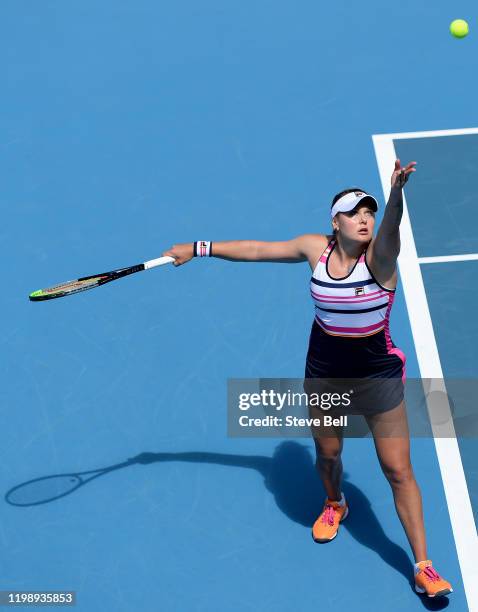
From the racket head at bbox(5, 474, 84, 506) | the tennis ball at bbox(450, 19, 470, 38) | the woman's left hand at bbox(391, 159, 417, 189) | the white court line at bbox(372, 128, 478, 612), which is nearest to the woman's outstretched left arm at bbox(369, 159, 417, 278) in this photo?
the woman's left hand at bbox(391, 159, 417, 189)

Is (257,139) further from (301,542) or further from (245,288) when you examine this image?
(301,542)

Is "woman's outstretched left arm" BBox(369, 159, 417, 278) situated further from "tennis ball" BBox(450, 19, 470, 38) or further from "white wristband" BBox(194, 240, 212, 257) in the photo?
"tennis ball" BBox(450, 19, 470, 38)

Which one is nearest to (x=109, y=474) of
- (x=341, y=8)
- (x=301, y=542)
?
(x=301, y=542)

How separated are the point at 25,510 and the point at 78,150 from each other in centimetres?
423

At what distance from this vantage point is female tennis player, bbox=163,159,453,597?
19.7 feet

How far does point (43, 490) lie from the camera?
7.49 metres

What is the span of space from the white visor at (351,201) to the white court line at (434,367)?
2297 mm

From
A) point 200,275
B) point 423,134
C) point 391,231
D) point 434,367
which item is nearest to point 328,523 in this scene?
point 434,367

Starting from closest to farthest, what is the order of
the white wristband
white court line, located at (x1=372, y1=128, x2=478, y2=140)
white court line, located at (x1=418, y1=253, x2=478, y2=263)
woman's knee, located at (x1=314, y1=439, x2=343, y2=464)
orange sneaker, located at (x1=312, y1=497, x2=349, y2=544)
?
1. woman's knee, located at (x1=314, y1=439, x2=343, y2=464)
2. the white wristband
3. orange sneaker, located at (x1=312, y1=497, x2=349, y2=544)
4. white court line, located at (x1=418, y1=253, x2=478, y2=263)
5. white court line, located at (x1=372, y1=128, x2=478, y2=140)

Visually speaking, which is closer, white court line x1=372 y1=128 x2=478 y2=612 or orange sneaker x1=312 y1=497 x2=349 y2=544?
white court line x1=372 y1=128 x2=478 y2=612

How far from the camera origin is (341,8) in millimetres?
11508

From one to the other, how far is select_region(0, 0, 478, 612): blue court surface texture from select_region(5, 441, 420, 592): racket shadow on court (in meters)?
0.02

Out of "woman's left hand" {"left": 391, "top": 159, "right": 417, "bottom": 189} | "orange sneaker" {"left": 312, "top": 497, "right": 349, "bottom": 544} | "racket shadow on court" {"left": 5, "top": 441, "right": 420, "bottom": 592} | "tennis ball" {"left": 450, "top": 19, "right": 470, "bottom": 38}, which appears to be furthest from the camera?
"tennis ball" {"left": 450, "top": 19, "right": 470, "bottom": 38}

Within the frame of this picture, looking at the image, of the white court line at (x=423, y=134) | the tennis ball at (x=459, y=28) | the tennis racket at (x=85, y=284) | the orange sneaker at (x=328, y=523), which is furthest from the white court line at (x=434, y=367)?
the tennis racket at (x=85, y=284)
